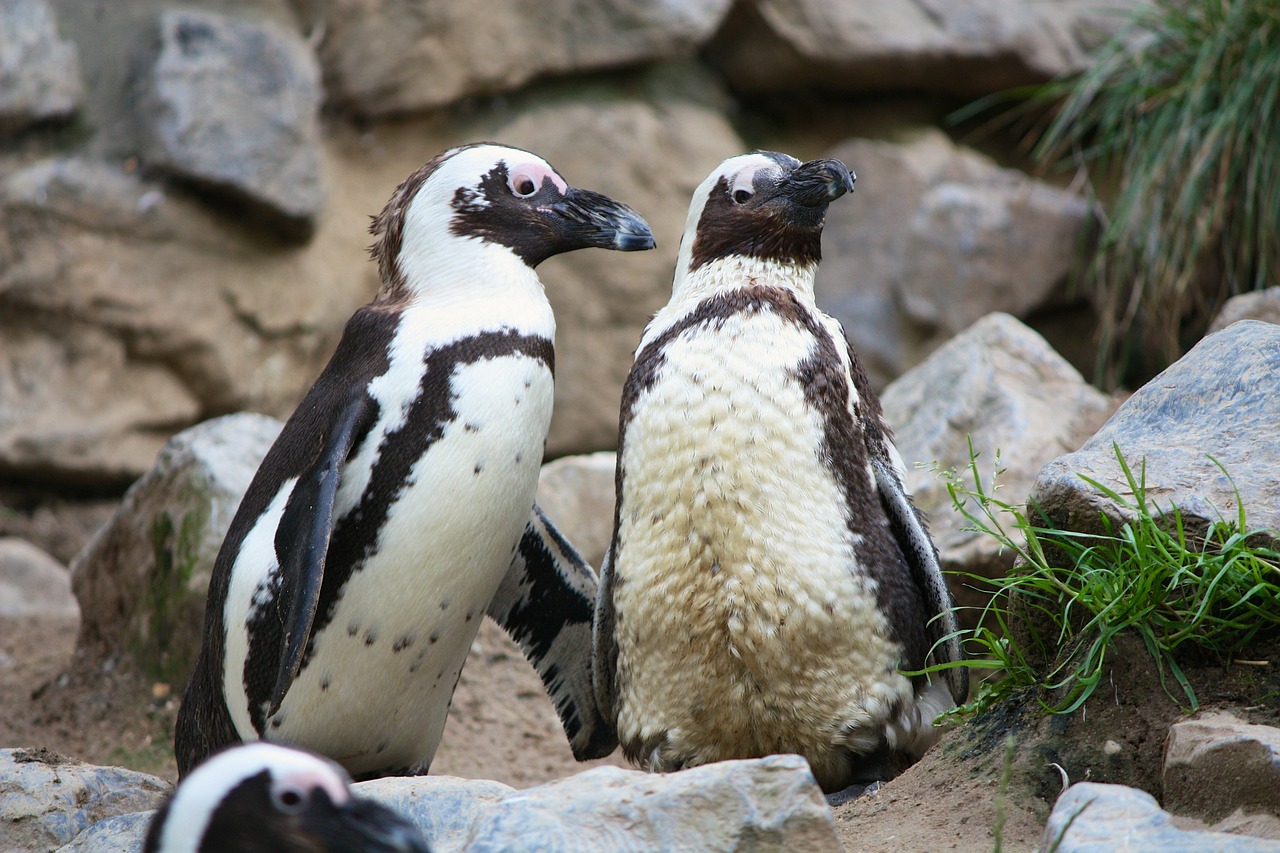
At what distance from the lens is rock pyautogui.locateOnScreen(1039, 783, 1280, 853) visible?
5.12 feet

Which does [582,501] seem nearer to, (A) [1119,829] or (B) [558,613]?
(B) [558,613]

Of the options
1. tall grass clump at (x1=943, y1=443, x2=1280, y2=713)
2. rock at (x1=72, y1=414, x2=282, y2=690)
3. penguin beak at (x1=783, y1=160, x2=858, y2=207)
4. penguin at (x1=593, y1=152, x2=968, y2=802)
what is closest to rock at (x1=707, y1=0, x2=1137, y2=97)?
rock at (x1=72, y1=414, x2=282, y2=690)

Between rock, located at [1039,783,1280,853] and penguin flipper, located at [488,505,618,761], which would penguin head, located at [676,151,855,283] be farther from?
rock, located at [1039,783,1280,853]

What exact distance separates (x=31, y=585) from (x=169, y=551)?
5.28 feet

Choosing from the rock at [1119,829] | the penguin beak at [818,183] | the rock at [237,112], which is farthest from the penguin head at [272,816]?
the rock at [237,112]

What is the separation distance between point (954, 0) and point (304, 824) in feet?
17.6

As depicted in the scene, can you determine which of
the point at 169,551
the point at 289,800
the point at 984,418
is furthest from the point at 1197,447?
the point at 169,551

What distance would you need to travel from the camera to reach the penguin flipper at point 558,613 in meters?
3.12

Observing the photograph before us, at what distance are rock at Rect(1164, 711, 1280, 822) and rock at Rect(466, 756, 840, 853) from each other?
524 millimetres

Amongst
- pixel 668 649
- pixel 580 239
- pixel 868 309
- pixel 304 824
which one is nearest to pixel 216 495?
pixel 580 239

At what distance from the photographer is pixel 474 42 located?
18.7 ft

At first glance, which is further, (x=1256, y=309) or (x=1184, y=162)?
(x=1184, y=162)

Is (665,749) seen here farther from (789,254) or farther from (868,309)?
(868,309)

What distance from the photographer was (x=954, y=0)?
5.93m
